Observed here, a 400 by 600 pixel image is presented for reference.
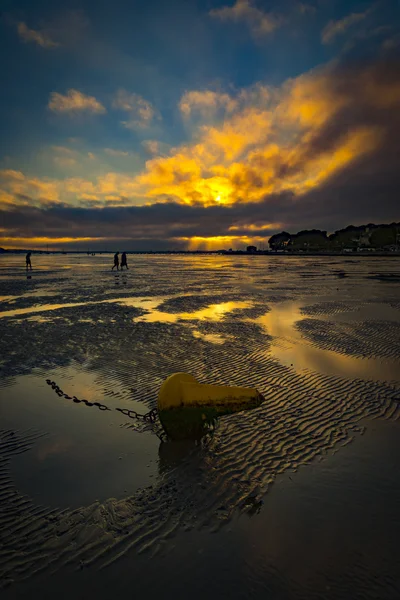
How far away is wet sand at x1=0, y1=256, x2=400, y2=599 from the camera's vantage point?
11.6ft

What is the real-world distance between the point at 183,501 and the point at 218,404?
161 cm

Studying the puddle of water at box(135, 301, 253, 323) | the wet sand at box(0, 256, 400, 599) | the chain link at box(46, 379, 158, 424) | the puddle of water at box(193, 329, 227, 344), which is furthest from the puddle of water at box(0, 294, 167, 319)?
the chain link at box(46, 379, 158, 424)

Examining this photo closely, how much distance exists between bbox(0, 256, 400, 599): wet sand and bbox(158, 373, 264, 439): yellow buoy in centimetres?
40

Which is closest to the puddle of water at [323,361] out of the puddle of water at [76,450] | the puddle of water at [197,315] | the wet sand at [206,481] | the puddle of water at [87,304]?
the wet sand at [206,481]

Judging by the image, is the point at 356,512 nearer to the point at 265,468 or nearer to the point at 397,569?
the point at 397,569

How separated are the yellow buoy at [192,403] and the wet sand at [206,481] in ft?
1.31

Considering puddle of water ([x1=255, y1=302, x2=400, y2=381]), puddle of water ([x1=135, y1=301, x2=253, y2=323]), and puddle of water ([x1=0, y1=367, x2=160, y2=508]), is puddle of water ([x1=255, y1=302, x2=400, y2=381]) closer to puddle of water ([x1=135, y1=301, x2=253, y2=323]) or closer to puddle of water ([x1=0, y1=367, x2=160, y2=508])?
puddle of water ([x1=135, y1=301, x2=253, y2=323])

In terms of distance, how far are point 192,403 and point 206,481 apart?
1212mm

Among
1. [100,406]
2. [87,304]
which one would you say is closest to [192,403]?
[100,406]

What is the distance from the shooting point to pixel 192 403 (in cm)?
569

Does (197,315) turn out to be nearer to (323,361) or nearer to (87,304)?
(87,304)

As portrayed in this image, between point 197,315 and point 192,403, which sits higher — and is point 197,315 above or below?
below

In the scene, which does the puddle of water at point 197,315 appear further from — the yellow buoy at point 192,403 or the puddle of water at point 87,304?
the yellow buoy at point 192,403

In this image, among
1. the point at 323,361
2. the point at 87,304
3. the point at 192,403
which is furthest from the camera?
the point at 87,304
